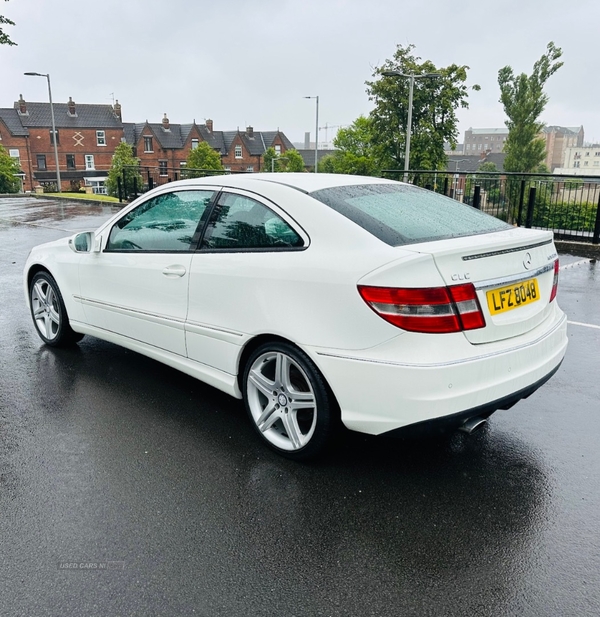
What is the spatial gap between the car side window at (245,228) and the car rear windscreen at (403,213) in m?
0.29

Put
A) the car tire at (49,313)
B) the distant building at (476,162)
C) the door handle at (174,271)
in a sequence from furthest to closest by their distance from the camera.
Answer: the distant building at (476,162) → the car tire at (49,313) → the door handle at (174,271)

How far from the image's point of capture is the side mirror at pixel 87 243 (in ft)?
15.6

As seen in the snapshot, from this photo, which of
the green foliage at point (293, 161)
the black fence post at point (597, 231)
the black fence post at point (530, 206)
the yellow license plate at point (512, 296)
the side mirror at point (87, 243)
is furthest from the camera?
the green foliage at point (293, 161)

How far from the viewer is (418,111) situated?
148 ft

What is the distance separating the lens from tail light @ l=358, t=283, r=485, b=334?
2.88 metres

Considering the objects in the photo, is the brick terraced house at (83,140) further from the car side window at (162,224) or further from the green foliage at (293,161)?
the car side window at (162,224)

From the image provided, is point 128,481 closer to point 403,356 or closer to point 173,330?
point 173,330

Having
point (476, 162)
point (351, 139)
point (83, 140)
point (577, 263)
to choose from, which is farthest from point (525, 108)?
point (476, 162)

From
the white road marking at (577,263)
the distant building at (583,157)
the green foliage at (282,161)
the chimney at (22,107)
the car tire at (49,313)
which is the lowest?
the white road marking at (577,263)

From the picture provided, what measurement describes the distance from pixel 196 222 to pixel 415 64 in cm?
4479

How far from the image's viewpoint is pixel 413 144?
44.9m

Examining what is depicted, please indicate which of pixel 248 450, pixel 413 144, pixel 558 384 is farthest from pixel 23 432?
pixel 413 144

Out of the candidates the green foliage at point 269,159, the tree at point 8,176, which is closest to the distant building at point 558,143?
the green foliage at point 269,159

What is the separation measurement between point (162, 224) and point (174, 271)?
0.49m
